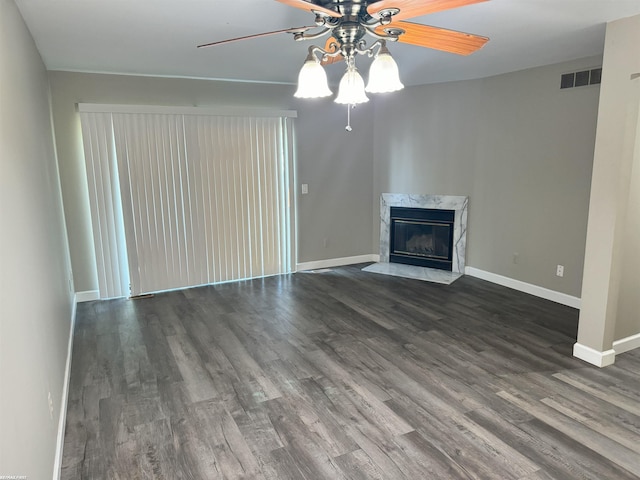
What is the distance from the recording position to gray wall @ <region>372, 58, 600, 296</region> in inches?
165

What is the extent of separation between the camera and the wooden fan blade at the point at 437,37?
199 cm

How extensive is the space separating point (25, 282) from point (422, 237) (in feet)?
15.5

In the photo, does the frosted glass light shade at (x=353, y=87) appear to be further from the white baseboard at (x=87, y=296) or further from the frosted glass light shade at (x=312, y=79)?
the white baseboard at (x=87, y=296)

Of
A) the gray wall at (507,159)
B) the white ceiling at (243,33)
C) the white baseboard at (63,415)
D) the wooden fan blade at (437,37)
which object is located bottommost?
the white baseboard at (63,415)

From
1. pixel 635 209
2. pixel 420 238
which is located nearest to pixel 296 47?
pixel 635 209

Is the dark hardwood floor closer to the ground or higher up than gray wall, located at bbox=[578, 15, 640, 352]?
Result: closer to the ground

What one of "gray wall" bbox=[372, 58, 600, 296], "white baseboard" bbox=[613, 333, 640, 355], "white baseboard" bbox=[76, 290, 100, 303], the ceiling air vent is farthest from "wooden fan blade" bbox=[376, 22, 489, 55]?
"white baseboard" bbox=[76, 290, 100, 303]

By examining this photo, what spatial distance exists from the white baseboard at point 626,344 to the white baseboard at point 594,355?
13 centimetres

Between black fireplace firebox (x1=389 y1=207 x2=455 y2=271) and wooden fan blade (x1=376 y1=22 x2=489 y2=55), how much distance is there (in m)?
3.39

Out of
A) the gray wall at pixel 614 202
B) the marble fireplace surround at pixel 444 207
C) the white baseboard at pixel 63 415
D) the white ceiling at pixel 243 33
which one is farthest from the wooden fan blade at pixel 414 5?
the marble fireplace surround at pixel 444 207

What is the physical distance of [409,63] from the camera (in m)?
4.09

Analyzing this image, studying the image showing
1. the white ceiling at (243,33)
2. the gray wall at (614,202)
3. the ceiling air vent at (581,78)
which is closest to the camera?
the white ceiling at (243,33)

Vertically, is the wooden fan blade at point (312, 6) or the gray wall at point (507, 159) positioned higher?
the wooden fan blade at point (312, 6)

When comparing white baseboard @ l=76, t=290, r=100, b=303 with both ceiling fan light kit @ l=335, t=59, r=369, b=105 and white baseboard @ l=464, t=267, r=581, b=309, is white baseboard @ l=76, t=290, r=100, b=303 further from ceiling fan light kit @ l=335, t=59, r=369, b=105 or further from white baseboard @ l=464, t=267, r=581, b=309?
white baseboard @ l=464, t=267, r=581, b=309
